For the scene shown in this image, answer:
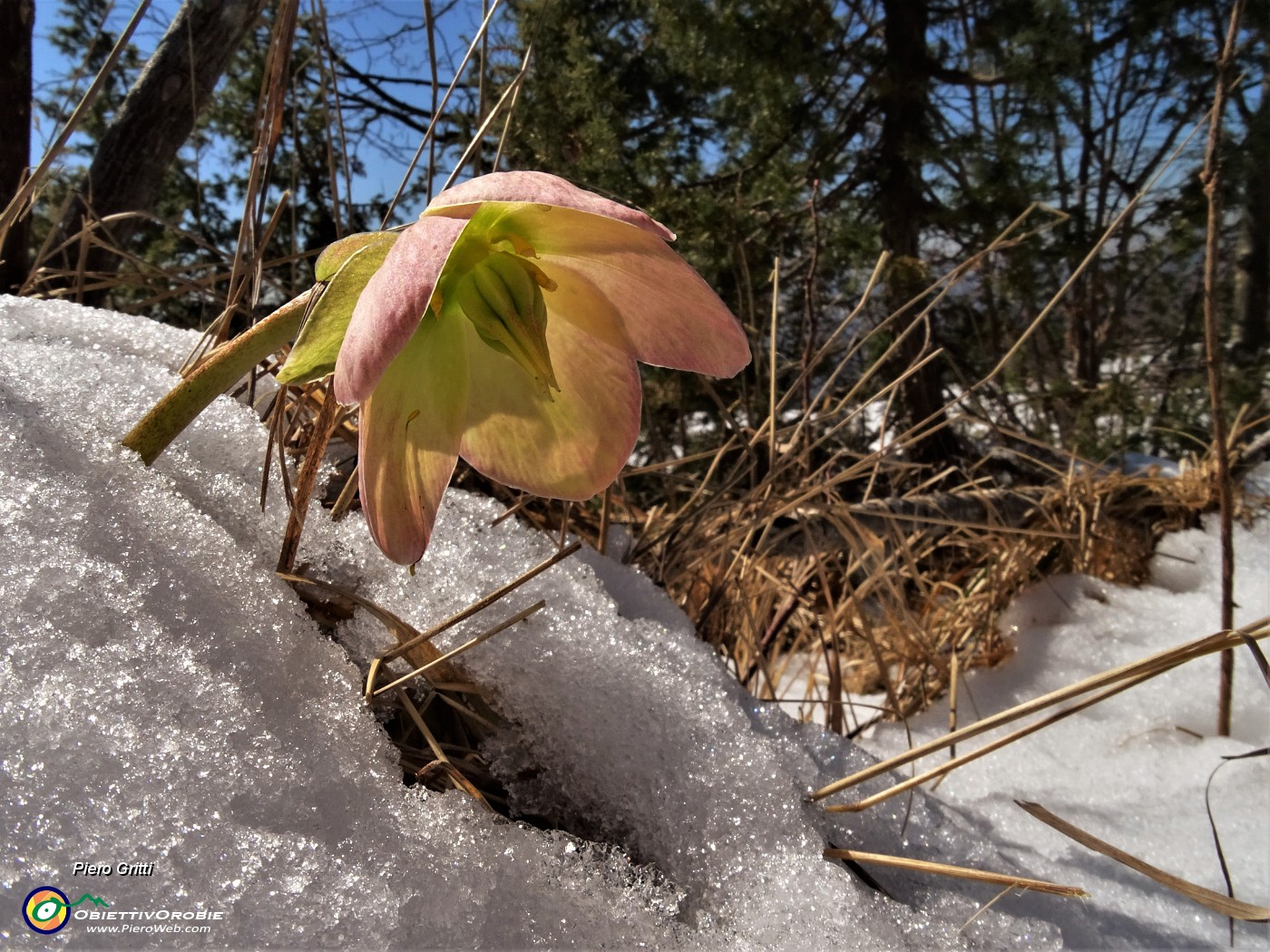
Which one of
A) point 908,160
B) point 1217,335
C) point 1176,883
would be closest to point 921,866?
point 1176,883

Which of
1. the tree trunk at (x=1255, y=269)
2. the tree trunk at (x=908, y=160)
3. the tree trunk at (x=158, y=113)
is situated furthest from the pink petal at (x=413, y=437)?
the tree trunk at (x=1255, y=269)

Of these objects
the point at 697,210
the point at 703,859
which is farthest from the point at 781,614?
the point at 697,210

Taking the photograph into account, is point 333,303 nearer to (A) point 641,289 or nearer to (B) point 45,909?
(A) point 641,289

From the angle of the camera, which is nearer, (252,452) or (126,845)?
(126,845)

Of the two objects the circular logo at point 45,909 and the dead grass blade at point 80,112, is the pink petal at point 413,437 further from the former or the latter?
the dead grass blade at point 80,112

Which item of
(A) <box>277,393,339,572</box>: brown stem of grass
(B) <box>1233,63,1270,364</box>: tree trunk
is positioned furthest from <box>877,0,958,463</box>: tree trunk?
(A) <box>277,393,339,572</box>: brown stem of grass

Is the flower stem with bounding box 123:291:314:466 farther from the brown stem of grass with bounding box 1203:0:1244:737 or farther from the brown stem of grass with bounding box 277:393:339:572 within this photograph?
the brown stem of grass with bounding box 1203:0:1244:737

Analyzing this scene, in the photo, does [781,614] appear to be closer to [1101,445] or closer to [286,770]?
[286,770]
